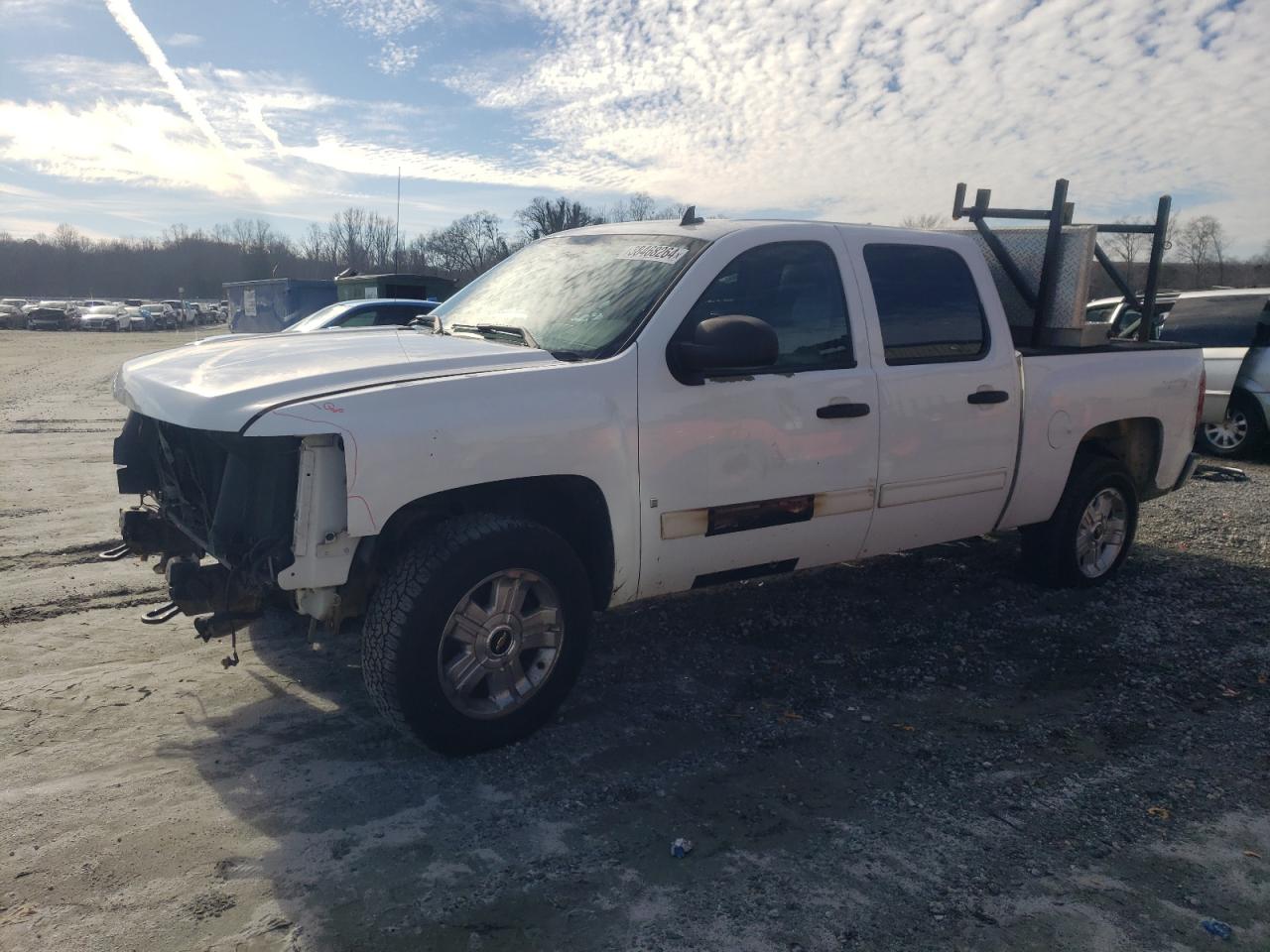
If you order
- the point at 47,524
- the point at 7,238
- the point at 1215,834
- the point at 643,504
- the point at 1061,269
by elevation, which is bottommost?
the point at 1215,834

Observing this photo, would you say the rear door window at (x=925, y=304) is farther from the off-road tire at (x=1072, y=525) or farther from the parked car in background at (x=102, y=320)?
the parked car in background at (x=102, y=320)

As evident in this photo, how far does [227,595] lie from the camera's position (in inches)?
134

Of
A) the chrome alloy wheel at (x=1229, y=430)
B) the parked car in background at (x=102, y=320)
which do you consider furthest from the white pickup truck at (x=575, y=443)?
the parked car in background at (x=102, y=320)

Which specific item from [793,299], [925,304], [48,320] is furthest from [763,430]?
[48,320]

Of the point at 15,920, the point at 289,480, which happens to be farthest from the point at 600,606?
the point at 15,920

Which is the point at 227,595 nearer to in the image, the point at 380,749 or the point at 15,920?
the point at 380,749

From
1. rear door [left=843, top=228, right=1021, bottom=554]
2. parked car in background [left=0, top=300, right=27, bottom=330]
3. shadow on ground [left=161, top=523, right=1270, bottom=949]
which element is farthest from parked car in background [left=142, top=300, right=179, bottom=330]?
rear door [left=843, top=228, right=1021, bottom=554]

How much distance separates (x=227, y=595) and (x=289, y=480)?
545 millimetres

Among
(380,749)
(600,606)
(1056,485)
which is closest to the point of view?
(380,749)

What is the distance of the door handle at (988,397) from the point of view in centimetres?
483

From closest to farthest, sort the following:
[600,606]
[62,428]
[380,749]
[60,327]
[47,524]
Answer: [380,749] → [600,606] → [47,524] → [62,428] → [60,327]

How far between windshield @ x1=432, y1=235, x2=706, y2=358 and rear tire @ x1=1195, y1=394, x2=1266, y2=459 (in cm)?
931

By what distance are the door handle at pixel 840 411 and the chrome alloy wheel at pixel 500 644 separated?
4.98 ft

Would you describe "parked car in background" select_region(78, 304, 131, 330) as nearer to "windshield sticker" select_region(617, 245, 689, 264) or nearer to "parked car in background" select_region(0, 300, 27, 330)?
"parked car in background" select_region(0, 300, 27, 330)
